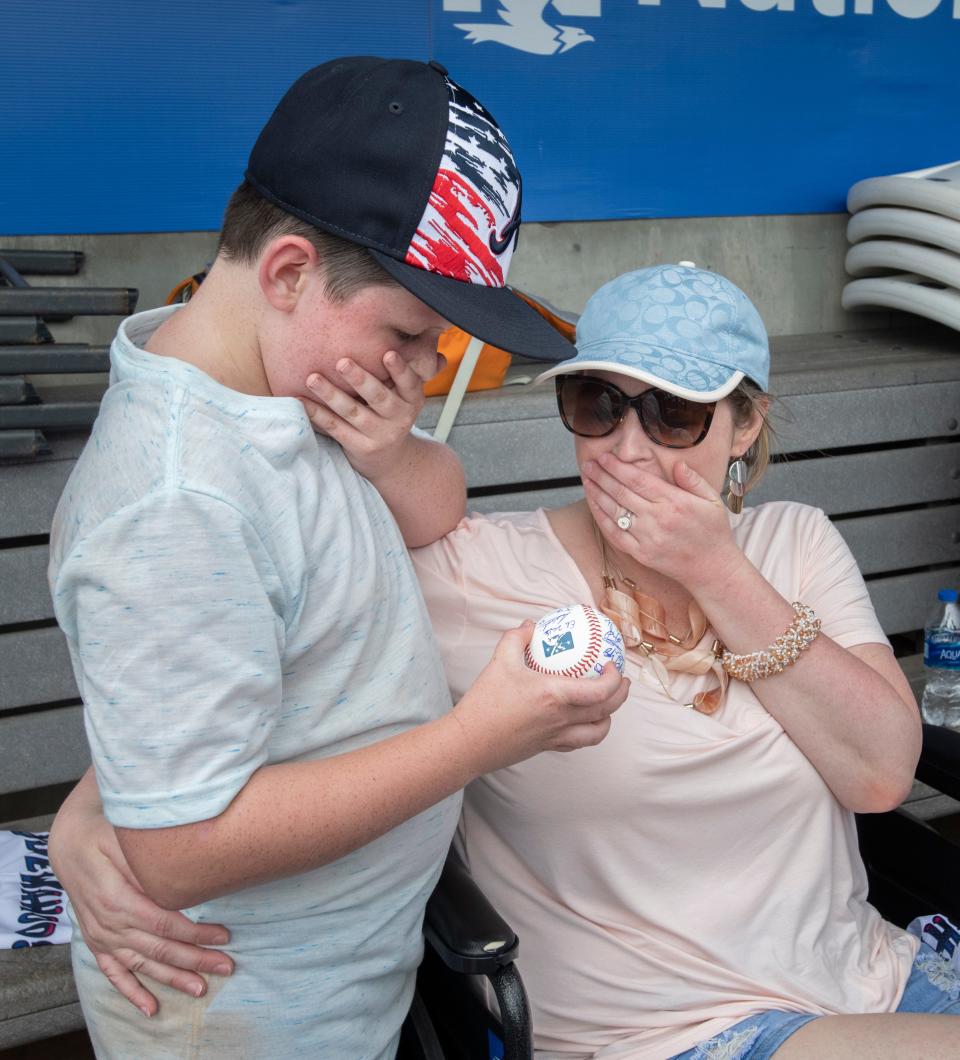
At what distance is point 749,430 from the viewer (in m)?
2.11

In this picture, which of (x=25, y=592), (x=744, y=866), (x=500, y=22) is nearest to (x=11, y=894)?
(x=25, y=592)

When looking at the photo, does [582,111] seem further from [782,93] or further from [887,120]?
[887,120]

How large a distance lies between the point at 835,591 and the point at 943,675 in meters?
1.87

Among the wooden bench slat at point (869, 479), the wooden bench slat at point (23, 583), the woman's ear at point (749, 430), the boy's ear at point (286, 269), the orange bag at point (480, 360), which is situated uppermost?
the boy's ear at point (286, 269)

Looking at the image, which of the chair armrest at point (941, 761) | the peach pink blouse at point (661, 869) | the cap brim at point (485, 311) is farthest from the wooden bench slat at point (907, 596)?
the cap brim at point (485, 311)

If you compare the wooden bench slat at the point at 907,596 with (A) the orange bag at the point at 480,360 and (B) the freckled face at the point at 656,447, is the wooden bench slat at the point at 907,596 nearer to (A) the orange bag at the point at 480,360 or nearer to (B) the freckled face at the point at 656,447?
(A) the orange bag at the point at 480,360

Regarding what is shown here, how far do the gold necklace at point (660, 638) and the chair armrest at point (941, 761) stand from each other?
1.87ft

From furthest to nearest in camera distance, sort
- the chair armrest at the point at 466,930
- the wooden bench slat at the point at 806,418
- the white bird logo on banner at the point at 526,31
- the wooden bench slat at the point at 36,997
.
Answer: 1. the white bird logo on banner at the point at 526,31
2. the wooden bench slat at the point at 806,418
3. the wooden bench slat at the point at 36,997
4. the chair armrest at the point at 466,930

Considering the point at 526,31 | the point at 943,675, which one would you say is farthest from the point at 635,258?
the point at 943,675

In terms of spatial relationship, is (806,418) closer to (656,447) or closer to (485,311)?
(656,447)

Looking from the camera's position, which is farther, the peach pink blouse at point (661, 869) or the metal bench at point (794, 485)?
the metal bench at point (794, 485)

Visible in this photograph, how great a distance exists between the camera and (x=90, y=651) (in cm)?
118

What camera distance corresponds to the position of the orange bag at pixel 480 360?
3.47 m

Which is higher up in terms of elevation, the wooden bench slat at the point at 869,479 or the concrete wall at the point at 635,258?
the concrete wall at the point at 635,258
